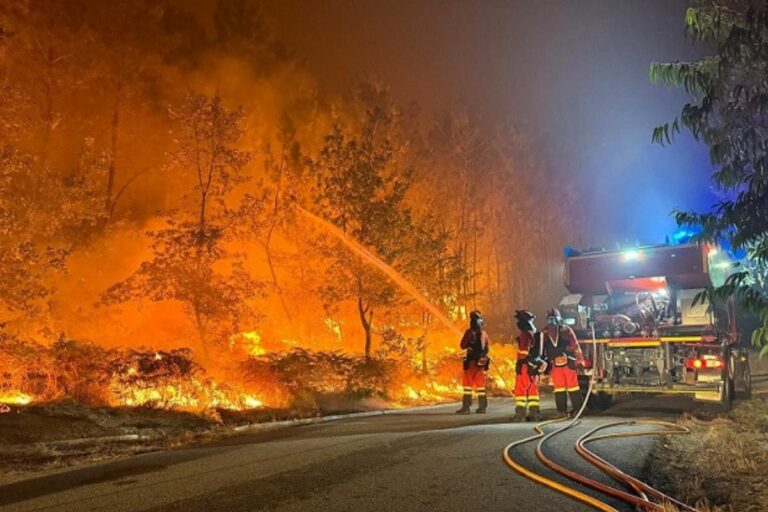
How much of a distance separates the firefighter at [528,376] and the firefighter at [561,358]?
0.18 meters

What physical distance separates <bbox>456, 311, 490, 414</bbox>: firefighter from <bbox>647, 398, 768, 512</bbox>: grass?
12.2ft

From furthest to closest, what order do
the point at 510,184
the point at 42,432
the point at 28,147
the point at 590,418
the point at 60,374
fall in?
1. the point at 510,184
2. the point at 28,147
3. the point at 60,374
4. the point at 590,418
5. the point at 42,432

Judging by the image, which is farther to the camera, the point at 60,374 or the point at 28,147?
the point at 28,147

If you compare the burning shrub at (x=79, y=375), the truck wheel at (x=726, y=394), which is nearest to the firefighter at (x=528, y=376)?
the truck wheel at (x=726, y=394)

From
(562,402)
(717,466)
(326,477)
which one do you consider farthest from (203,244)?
(717,466)

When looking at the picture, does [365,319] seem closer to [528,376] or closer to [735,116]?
[528,376]

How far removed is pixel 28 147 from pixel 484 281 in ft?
93.7

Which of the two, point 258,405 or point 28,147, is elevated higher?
point 28,147

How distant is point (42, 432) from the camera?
8.39 meters

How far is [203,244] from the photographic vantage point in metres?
14.6

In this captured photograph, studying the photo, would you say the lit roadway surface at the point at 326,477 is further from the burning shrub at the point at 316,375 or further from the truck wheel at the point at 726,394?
the burning shrub at the point at 316,375

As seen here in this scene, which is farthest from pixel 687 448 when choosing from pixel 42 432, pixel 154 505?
pixel 42 432

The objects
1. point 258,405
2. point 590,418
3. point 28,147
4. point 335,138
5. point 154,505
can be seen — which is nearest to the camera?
point 154,505

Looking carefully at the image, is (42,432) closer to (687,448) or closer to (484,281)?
(687,448)
